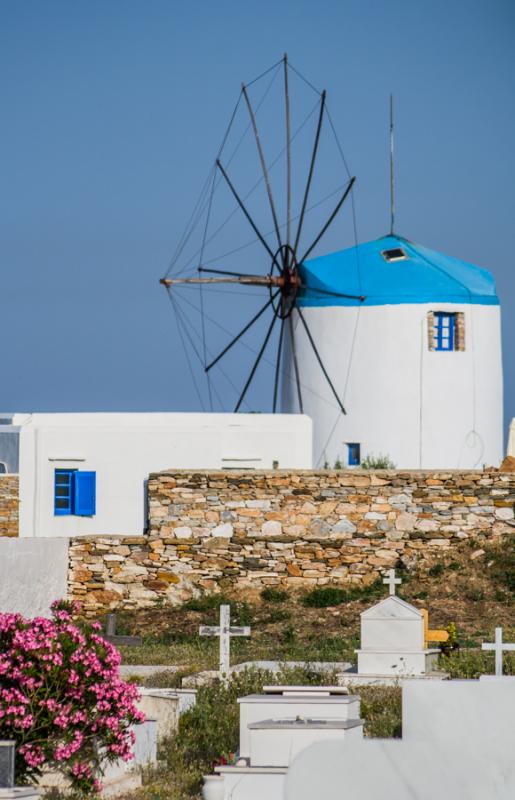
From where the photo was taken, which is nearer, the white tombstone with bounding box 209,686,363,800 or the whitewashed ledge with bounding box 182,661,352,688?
the white tombstone with bounding box 209,686,363,800

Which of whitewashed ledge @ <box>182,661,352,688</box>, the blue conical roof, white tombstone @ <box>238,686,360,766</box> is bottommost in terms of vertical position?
whitewashed ledge @ <box>182,661,352,688</box>

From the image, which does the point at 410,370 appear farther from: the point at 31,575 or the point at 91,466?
the point at 31,575

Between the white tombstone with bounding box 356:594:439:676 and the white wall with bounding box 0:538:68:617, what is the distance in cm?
724

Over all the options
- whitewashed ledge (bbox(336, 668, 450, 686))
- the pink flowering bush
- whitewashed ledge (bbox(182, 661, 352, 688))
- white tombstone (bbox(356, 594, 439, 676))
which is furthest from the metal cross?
white tombstone (bbox(356, 594, 439, 676))

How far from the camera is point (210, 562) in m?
21.8

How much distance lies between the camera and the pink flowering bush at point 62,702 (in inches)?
407

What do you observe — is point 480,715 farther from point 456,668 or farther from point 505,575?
point 505,575

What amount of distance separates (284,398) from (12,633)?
75.0 feet

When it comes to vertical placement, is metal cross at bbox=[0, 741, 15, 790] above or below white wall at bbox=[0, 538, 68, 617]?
below

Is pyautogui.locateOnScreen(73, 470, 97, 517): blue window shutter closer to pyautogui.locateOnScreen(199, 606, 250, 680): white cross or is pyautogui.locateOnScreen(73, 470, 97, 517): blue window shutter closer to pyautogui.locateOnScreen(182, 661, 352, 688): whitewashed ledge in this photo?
pyautogui.locateOnScreen(182, 661, 352, 688): whitewashed ledge

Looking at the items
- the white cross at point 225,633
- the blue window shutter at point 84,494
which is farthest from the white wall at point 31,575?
the white cross at point 225,633

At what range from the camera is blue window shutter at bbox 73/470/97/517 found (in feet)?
82.1

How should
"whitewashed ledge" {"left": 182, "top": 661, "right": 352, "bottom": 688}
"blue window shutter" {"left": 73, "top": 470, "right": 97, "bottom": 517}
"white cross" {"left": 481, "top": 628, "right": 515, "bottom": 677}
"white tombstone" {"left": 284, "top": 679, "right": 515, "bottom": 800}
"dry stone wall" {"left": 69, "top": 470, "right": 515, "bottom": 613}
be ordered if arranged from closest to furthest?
1. "white tombstone" {"left": 284, "top": 679, "right": 515, "bottom": 800}
2. "white cross" {"left": 481, "top": 628, "right": 515, "bottom": 677}
3. "whitewashed ledge" {"left": 182, "top": 661, "right": 352, "bottom": 688}
4. "dry stone wall" {"left": 69, "top": 470, "right": 515, "bottom": 613}
5. "blue window shutter" {"left": 73, "top": 470, "right": 97, "bottom": 517}

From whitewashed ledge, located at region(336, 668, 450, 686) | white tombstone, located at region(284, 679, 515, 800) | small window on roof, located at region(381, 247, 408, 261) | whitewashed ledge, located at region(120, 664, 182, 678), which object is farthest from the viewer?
small window on roof, located at region(381, 247, 408, 261)
